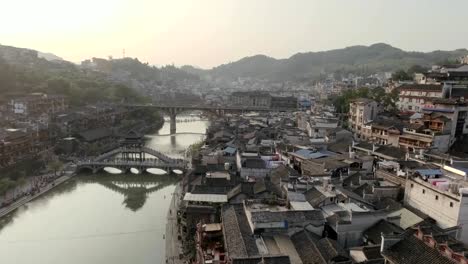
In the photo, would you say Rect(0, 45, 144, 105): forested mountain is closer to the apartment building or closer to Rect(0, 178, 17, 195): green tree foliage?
Rect(0, 178, 17, 195): green tree foliage

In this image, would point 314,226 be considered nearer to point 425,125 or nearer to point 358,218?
point 358,218

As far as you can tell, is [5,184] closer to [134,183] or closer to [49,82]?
[134,183]

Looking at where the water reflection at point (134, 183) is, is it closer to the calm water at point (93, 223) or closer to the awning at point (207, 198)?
the calm water at point (93, 223)

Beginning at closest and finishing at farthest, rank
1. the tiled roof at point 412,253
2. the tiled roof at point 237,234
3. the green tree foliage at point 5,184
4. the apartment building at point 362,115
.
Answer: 1. the tiled roof at point 412,253
2. the tiled roof at point 237,234
3. the green tree foliage at point 5,184
4. the apartment building at point 362,115

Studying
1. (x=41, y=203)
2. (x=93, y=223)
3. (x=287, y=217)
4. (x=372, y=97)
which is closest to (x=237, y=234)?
(x=287, y=217)

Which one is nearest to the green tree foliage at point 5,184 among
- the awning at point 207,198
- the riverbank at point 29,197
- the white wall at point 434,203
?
the riverbank at point 29,197

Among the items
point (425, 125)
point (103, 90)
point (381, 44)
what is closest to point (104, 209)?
point (425, 125)

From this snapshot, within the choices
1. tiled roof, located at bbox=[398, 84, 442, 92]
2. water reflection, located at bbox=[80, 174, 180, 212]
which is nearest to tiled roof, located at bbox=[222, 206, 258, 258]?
water reflection, located at bbox=[80, 174, 180, 212]
